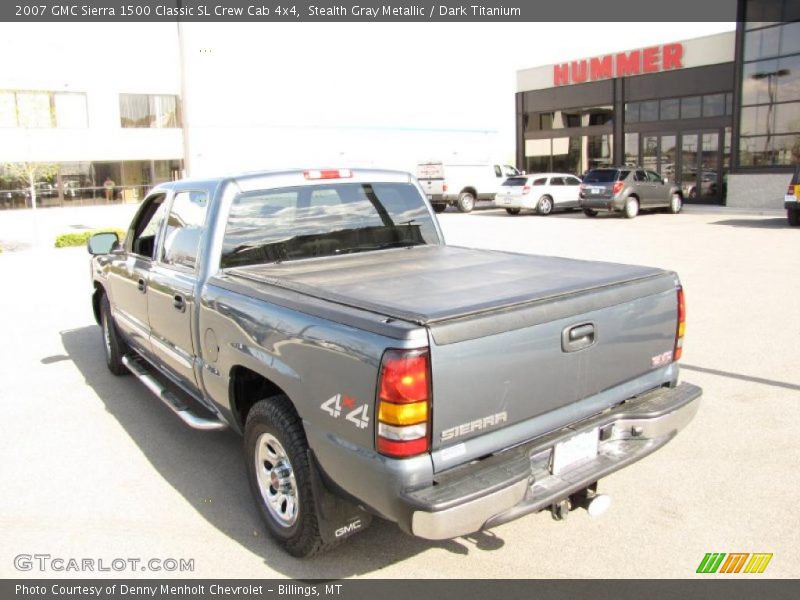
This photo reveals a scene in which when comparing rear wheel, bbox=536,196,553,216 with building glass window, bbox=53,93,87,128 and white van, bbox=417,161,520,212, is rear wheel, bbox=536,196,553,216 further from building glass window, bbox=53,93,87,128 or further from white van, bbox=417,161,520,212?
building glass window, bbox=53,93,87,128

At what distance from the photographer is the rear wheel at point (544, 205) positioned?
86.4ft

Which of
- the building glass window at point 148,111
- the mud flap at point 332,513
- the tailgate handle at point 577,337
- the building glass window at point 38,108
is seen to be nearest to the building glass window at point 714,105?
the tailgate handle at point 577,337

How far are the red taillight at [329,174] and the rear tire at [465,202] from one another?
986 inches

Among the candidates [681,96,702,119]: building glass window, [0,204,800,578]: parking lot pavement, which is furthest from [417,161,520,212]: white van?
[0,204,800,578]: parking lot pavement

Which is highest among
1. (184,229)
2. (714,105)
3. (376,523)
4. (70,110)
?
(70,110)

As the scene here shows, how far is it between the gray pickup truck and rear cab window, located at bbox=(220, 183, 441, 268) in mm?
14

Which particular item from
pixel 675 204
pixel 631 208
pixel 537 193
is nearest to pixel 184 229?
pixel 631 208

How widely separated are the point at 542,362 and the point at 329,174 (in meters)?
2.26

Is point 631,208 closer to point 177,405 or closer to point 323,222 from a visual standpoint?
point 323,222

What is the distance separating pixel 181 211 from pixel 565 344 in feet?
9.29

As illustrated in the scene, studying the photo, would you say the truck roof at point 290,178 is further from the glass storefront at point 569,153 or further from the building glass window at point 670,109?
the glass storefront at point 569,153

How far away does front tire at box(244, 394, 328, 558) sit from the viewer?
3.14 m

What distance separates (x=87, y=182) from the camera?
4241 centimetres
